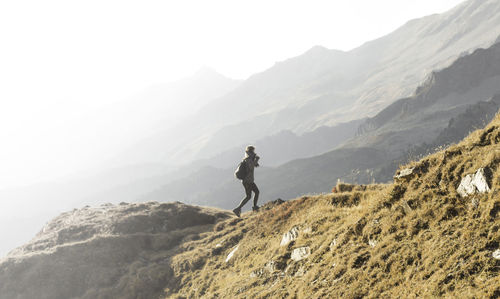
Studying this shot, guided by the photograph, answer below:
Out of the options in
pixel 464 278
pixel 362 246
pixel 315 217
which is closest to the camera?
pixel 464 278

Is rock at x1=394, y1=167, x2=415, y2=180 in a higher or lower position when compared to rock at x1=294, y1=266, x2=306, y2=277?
higher

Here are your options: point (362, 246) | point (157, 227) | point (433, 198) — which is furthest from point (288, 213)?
point (157, 227)

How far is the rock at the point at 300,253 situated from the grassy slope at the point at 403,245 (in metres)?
0.18

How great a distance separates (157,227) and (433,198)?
17604 millimetres

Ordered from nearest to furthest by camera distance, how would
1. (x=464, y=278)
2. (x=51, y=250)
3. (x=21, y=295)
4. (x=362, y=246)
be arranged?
(x=464, y=278) < (x=362, y=246) < (x=21, y=295) < (x=51, y=250)

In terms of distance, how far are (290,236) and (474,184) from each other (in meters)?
5.93

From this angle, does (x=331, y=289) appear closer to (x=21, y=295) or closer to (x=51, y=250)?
(x=21, y=295)

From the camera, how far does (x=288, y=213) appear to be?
13562 mm

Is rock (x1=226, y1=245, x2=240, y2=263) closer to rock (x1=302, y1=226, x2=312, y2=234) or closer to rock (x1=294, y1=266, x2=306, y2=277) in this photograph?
rock (x1=302, y1=226, x2=312, y2=234)

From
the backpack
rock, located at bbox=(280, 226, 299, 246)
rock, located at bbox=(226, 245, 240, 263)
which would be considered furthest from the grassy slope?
the backpack

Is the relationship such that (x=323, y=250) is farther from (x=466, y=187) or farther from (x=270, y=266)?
(x=466, y=187)

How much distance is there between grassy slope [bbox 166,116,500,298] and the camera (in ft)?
17.5

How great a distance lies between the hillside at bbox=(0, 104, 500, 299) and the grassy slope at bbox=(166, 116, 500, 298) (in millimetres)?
24

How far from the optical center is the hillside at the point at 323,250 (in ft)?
18.6
